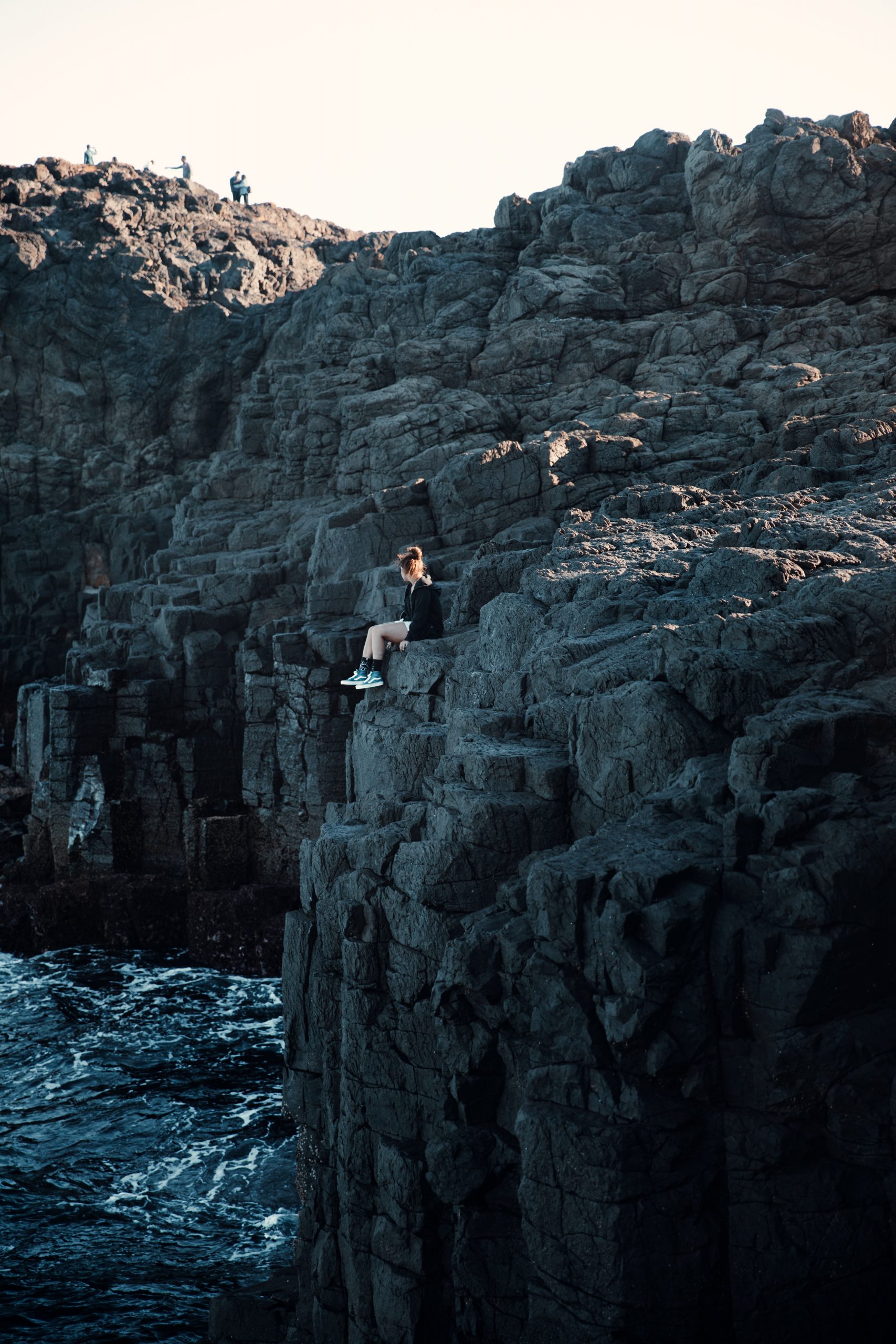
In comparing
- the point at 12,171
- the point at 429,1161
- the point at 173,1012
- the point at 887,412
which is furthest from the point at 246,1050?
the point at 12,171

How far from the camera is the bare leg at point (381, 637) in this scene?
655 inches

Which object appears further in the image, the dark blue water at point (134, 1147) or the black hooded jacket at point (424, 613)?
the black hooded jacket at point (424, 613)

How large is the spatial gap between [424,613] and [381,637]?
2.55ft

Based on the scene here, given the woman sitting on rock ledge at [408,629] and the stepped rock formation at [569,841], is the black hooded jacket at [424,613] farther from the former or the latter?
the stepped rock formation at [569,841]

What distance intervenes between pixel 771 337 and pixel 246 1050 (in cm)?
2757

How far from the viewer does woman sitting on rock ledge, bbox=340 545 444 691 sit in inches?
653

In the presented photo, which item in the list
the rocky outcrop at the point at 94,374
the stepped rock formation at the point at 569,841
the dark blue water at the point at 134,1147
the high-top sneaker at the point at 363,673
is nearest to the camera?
the stepped rock formation at the point at 569,841

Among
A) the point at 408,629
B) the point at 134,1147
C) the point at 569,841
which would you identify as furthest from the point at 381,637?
the point at 134,1147

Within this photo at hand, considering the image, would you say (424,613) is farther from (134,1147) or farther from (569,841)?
(134,1147)

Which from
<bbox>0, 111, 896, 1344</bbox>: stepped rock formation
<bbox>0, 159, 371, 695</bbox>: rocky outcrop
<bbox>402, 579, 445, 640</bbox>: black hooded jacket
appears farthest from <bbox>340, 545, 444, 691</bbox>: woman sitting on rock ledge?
<bbox>0, 159, 371, 695</bbox>: rocky outcrop

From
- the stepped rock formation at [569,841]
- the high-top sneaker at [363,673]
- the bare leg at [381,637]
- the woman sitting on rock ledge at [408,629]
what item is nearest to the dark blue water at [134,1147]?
the stepped rock formation at [569,841]

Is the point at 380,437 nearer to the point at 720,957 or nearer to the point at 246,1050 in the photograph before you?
the point at 246,1050

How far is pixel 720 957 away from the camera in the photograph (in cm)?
766

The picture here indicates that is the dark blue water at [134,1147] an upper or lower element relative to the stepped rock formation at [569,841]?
lower
